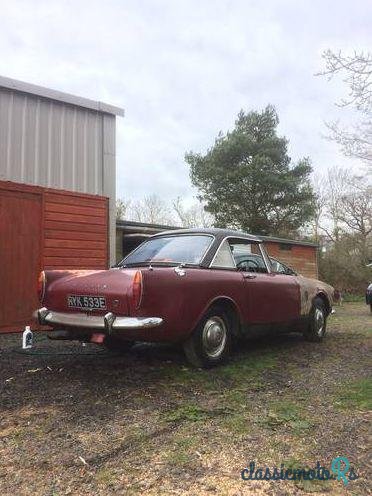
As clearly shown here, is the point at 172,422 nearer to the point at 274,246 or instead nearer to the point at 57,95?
the point at 57,95

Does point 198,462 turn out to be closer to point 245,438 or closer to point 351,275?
point 245,438

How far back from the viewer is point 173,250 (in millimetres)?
5625

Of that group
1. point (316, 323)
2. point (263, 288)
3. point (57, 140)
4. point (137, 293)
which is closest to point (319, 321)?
point (316, 323)

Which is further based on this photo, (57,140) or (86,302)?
(57,140)

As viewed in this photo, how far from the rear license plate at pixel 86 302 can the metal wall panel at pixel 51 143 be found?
4.17 metres

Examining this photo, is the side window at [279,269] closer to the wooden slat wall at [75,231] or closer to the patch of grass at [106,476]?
the wooden slat wall at [75,231]

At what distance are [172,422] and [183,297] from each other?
138cm

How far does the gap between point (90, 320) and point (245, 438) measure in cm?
201

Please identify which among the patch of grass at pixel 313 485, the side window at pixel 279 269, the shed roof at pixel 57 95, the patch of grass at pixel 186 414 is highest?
the shed roof at pixel 57 95

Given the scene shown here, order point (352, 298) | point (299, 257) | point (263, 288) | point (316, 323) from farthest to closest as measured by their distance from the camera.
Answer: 1. point (352, 298)
2. point (299, 257)
3. point (316, 323)
4. point (263, 288)

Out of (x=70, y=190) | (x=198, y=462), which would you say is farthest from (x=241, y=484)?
(x=70, y=190)

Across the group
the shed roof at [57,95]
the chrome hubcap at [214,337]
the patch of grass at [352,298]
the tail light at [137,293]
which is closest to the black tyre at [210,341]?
the chrome hubcap at [214,337]

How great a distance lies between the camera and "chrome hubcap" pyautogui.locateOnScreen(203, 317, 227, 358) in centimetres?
507

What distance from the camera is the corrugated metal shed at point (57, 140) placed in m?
8.23
